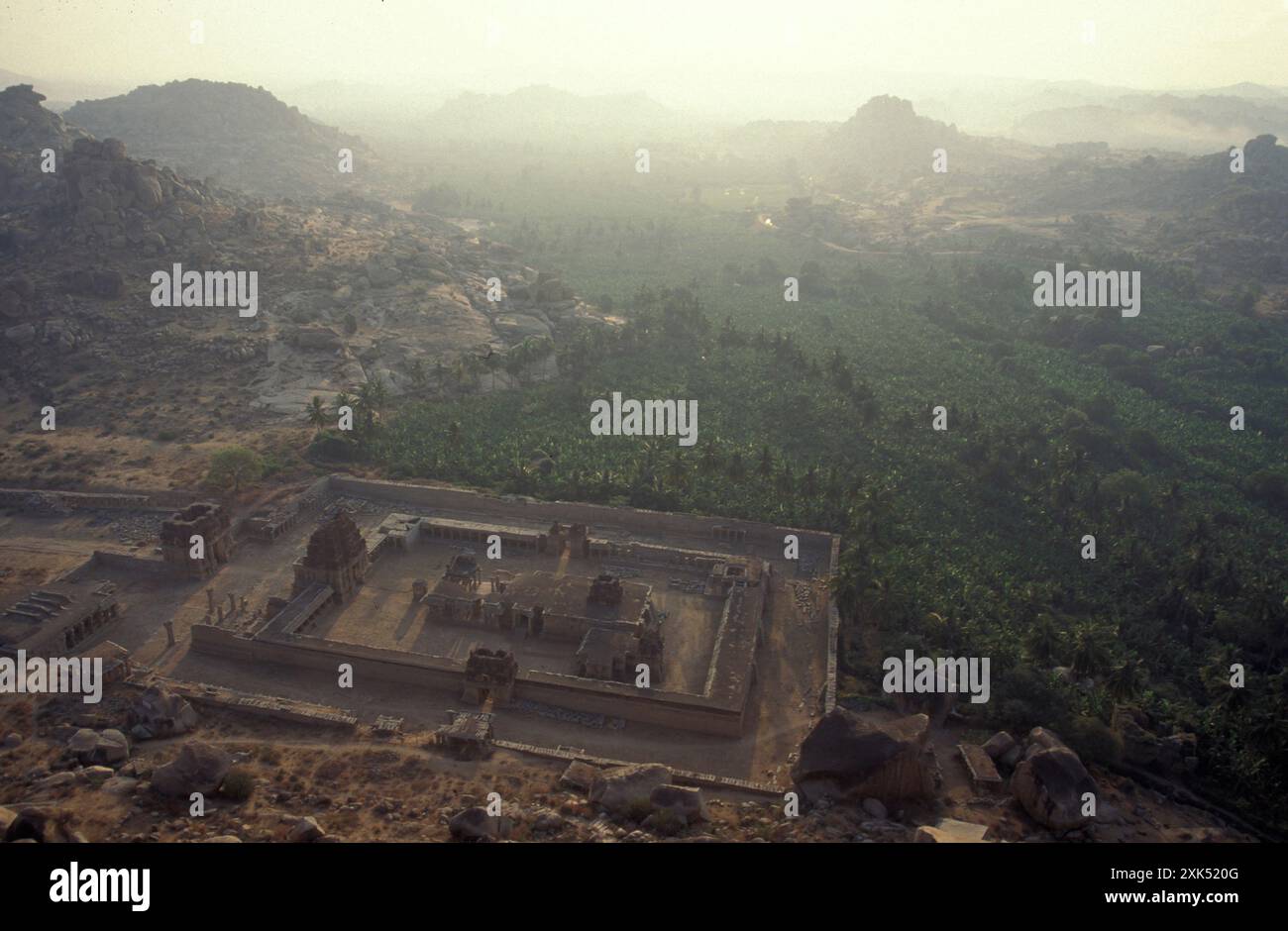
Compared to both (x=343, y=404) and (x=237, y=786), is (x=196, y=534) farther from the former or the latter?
(x=343, y=404)

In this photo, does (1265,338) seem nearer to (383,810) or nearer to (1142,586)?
(1142,586)

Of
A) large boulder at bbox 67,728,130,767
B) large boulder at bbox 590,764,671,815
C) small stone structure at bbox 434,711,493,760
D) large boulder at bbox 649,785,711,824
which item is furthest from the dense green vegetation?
large boulder at bbox 67,728,130,767

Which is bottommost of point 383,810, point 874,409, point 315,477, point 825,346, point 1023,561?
point 383,810

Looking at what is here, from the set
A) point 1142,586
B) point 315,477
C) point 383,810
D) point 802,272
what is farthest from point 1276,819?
point 802,272

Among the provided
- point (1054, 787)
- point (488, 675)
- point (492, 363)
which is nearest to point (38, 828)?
point (488, 675)

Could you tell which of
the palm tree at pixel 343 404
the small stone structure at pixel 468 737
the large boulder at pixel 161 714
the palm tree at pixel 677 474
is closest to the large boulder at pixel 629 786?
the small stone structure at pixel 468 737

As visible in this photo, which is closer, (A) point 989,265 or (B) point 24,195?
(B) point 24,195
